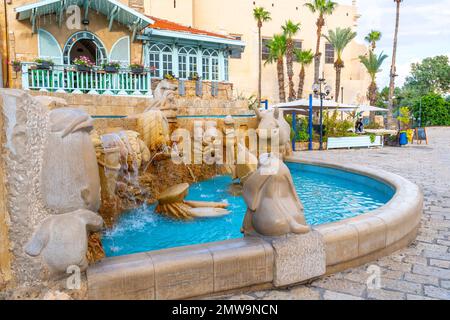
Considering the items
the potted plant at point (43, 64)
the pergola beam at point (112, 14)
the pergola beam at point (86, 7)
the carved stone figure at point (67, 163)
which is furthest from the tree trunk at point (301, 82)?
the carved stone figure at point (67, 163)

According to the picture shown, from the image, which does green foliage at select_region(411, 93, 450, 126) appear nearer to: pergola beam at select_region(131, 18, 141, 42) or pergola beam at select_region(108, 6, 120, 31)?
pergola beam at select_region(131, 18, 141, 42)

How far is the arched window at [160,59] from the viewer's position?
16.7 metres

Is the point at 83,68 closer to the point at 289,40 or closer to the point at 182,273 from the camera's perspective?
the point at 182,273

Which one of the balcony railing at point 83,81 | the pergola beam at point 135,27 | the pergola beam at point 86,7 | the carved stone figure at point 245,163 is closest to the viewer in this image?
the carved stone figure at point 245,163

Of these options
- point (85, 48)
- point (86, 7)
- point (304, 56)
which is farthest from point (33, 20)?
point (304, 56)

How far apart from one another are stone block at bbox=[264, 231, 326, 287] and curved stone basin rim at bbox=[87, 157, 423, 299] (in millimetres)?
61

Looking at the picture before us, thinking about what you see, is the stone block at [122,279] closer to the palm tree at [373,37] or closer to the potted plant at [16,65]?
the potted plant at [16,65]

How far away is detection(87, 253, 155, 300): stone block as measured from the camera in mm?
→ 2629

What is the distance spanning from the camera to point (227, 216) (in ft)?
19.4

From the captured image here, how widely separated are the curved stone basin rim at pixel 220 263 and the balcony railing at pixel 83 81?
10.4 metres

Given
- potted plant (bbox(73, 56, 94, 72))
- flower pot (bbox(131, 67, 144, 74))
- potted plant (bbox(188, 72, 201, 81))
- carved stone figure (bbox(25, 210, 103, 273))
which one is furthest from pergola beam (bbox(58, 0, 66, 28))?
carved stone figure (bbox(25, 210, 103, 273))

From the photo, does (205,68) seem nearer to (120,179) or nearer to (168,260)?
(120,179)

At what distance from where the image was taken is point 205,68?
1838 centimetres

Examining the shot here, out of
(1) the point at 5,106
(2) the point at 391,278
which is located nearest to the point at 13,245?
(1) the point at 5,106
